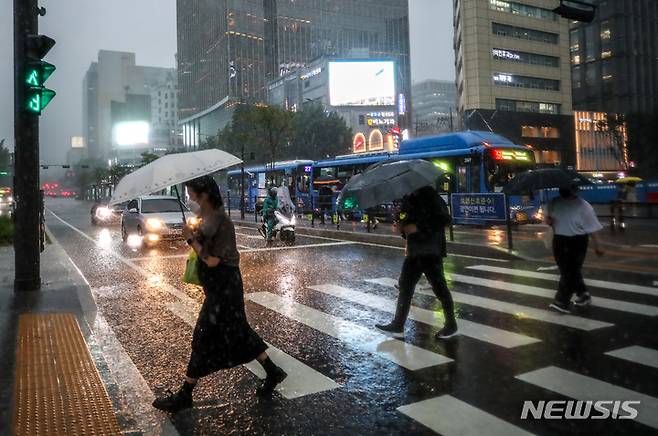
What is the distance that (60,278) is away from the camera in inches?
369

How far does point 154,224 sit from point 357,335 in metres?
11.3

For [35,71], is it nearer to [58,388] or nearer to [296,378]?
[58,388]

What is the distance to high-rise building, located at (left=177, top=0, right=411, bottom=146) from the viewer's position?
12562cm

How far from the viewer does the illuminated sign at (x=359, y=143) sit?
226 feet

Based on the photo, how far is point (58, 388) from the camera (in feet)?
14.1

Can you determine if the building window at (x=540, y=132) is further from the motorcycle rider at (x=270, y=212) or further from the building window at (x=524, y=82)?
the motorcycle rider at (x=270, y=212)

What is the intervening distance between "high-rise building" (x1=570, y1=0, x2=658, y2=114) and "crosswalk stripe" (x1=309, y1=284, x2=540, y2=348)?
90280 millimetres

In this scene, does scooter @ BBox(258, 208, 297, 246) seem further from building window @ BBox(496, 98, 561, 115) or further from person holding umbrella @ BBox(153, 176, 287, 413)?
building window @ BBox(496, 98, 561, 115)

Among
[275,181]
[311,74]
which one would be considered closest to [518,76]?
[311,74]

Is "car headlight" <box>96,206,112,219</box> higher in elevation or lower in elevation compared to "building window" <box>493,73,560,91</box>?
lower

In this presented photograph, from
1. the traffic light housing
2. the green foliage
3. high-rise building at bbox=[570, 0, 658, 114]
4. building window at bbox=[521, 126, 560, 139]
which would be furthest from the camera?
high-rise building at bbox=[570, 0, 658, 114]

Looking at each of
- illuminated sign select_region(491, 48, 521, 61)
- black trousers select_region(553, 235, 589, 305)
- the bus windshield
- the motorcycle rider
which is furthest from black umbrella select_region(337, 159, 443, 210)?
illuminated sign select_region(491, 48, 521, 61)

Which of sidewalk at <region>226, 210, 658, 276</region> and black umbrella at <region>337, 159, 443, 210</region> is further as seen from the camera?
sidewalk at <region>226, 210, 658, 276</region>

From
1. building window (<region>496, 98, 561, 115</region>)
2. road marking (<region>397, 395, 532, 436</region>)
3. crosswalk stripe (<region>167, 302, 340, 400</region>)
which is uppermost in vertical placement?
building window (<region>496, 98, 561, 115</region>)
